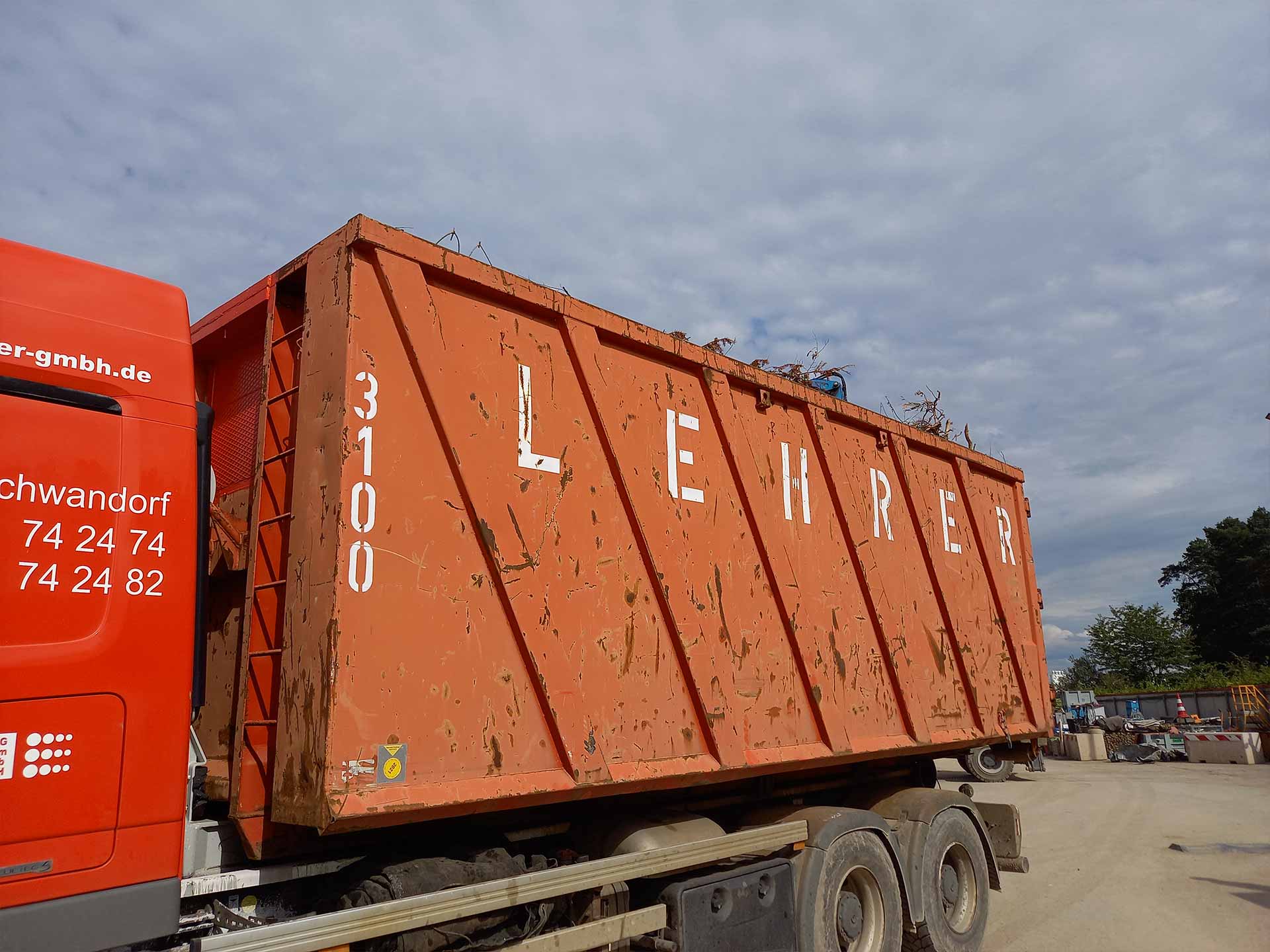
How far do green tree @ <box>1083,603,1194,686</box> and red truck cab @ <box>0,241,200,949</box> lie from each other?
156 ft

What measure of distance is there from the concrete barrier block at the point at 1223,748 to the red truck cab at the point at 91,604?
76.6ft

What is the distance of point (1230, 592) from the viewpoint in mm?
49688

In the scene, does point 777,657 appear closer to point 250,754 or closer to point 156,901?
point 250,754

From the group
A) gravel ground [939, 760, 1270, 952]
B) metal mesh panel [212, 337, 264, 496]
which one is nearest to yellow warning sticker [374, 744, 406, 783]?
metal mesh panel [212, 337, 264, 496]

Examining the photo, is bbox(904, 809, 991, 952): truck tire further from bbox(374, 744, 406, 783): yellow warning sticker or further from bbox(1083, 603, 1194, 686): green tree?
bbox(1083, 603, 1194, 686): green tree

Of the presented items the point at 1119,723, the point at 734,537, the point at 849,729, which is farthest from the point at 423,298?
the point at 1119,723

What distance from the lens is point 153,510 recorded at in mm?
2627

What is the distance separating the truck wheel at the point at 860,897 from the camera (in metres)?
4.86

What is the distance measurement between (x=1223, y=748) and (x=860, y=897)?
1969 centimetres

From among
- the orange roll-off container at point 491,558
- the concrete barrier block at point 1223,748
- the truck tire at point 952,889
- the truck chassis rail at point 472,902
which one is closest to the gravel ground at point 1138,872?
the truck tire at point 952,889

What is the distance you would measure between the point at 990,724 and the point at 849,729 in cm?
216

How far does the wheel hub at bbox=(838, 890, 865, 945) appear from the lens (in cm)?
501

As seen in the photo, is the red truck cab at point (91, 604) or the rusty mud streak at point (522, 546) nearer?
the red truck cab at point (91, 604)

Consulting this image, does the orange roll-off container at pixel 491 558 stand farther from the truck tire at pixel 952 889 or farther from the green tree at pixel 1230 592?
the green tree at pixel 1230 592
